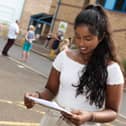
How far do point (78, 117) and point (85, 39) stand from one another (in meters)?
0.54

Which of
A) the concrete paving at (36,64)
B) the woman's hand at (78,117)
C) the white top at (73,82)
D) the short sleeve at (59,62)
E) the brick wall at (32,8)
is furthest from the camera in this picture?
the brick wall at (32,8)

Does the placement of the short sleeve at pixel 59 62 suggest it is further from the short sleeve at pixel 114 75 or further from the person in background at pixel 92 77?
the short sleeve at pixel 114 75

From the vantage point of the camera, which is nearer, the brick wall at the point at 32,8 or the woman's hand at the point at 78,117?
the woman's hand at the point at 78,117

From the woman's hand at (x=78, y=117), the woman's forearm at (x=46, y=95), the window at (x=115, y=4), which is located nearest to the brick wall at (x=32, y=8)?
the window at (x=115, y=4)

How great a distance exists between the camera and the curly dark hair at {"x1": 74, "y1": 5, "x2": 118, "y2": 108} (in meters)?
3.39

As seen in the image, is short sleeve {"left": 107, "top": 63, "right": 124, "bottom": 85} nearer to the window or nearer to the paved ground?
the paved ground

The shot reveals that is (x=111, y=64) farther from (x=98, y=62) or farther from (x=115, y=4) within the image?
(x=115, y=4)

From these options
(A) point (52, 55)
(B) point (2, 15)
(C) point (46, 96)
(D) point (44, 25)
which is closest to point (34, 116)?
(C) point (46, 96)

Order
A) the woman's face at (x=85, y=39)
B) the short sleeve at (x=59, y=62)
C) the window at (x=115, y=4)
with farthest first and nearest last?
1. the window at (x=115, y=4)
2. the short sleeve at (x=59, y=62)
3. the woman's face at (x=85, y=39)

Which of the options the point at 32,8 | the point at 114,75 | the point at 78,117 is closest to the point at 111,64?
the point at 114,75

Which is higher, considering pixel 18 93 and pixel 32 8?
pixel 18 93

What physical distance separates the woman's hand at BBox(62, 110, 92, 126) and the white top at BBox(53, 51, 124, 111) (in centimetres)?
19

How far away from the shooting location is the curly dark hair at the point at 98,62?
11.1ft

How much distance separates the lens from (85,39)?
10.9 ft
